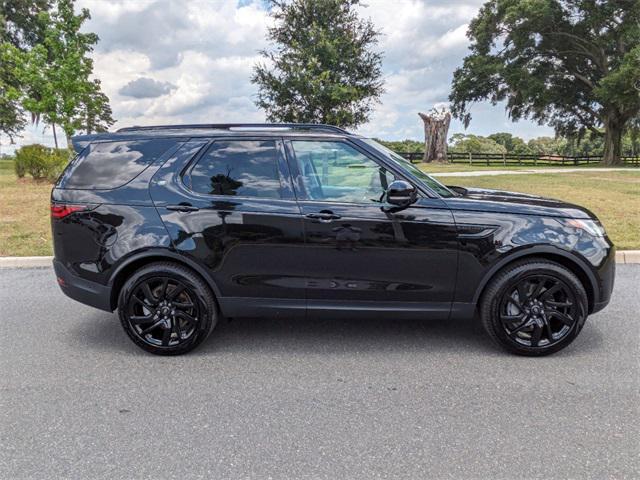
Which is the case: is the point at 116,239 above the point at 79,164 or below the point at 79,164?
below

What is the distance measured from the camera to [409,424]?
267 cm

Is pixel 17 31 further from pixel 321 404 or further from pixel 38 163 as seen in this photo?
pixel 321 404

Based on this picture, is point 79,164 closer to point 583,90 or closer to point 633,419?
point 633,419

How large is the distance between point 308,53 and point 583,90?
29.0 meters

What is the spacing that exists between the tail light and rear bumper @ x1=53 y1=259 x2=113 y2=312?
1.36ft

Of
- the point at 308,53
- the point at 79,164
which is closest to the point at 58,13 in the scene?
the point at 308,53

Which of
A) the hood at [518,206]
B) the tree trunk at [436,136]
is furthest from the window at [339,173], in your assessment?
the tree trunk at [436,136]

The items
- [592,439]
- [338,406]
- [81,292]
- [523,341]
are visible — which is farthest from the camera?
[81,292]

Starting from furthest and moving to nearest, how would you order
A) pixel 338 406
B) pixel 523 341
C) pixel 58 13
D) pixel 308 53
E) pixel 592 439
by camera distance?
1. pixel 308 53
2. pixel 58 13
3. pixel 523 341
4. pixel 338 406
5. pixel 592 439

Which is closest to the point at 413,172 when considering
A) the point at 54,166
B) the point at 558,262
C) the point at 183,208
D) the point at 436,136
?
the point at 558,262

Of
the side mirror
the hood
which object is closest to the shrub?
the side mirror

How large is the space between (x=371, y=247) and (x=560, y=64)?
4021 cm

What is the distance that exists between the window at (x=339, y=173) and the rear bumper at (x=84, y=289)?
1839mm

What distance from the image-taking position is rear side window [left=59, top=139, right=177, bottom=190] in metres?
3.69
